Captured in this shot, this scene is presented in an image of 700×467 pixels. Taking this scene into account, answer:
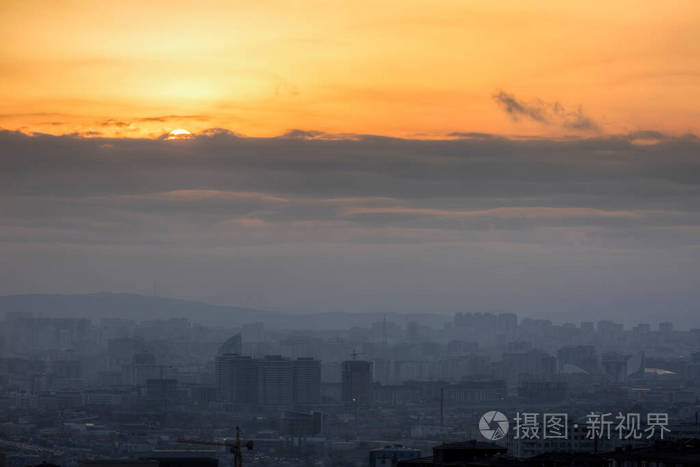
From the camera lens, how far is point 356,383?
19650cm

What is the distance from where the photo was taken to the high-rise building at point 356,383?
7569 inches

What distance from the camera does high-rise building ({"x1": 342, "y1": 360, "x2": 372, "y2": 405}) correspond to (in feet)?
631

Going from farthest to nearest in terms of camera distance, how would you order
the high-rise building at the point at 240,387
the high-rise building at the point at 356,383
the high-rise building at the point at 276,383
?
the high-rise building at the point at 276,383
the high-rise building at the point at 240,387
the high-rise building at the point at 356,383

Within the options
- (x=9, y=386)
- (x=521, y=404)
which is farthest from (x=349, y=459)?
(x=9, y=386)

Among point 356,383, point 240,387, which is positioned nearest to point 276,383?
point 240,387

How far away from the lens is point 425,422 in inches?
6353

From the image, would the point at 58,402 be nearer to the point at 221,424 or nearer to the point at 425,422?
the point at 221,424

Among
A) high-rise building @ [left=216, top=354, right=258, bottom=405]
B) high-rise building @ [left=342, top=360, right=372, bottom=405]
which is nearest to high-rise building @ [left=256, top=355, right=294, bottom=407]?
high-rise building @ [left=216, top=354, right=258, bottom=405]

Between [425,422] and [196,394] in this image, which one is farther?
[196,394]

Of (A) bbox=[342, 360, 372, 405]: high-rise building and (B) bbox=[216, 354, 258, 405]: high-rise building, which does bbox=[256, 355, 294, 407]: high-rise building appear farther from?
(A) bbox=[342, 360, 372, 405]: high-rise building

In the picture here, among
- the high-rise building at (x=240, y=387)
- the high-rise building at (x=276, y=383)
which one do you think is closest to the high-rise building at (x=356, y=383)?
the high-rise building at (x=276, y=383)

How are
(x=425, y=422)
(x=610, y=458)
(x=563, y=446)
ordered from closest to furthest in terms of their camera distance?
(x=610, y=458)
(x=563, y=446)
(x=425, y=422)

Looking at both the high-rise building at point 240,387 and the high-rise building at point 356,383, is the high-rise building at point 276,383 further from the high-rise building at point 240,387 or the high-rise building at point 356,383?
the high-rise building at point 356,383

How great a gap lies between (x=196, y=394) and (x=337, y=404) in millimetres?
18137
